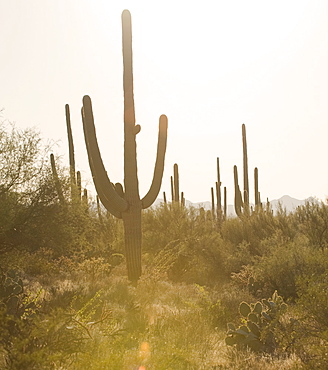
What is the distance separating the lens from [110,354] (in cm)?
596

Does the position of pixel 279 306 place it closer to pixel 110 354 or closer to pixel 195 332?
pixel 195 332

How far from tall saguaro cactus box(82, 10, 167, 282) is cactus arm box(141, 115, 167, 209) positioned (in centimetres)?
3

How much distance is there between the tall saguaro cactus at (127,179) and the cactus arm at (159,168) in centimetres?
3

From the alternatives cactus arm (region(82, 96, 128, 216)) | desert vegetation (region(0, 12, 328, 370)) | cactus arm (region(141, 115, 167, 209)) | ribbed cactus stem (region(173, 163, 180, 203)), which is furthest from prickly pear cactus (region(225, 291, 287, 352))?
ribbed cactus stem (region(173, 163, 180, 203))

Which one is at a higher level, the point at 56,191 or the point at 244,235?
the point at 56,191

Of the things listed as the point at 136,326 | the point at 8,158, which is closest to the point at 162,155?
the point at 8,158

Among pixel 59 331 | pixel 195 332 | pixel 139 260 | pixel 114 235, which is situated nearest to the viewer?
pixel 59 331

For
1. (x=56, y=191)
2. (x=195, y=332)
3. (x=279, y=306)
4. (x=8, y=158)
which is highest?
(x=8, y=158)

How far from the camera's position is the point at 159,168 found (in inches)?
589

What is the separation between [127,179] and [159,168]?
1605 mm

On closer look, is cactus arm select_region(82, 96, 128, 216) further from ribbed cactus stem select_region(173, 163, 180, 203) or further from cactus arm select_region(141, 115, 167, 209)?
ribbed cactus stem select_region(173, 163, 180, 203)

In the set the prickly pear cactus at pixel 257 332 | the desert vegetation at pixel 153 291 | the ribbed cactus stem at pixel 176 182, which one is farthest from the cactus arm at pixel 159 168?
the ribbed cactus stem at pixel 176 182

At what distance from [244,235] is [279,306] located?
33.5 feet

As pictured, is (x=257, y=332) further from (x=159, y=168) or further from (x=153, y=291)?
(x=159, y=168)
